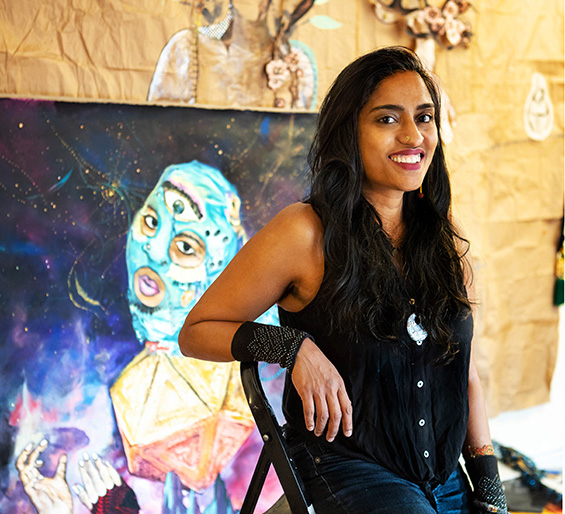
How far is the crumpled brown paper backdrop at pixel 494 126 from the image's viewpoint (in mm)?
2049

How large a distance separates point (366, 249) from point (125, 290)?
0.91 meters

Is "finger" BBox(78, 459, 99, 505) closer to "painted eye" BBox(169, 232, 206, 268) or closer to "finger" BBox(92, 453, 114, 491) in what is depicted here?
"finger" BBox(92, 453, 114, 491)

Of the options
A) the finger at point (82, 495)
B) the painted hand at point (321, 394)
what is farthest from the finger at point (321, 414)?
the finger at point (82, 495)

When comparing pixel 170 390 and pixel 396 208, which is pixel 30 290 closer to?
pixel 170 390

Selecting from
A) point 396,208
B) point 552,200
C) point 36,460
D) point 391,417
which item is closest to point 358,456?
point 391,417

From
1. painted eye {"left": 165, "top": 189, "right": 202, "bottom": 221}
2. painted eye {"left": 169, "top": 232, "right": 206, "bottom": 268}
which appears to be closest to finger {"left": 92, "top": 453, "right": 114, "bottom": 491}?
painted eye {"left": 169, "top": 232, "right": 206, "bottom": 268}

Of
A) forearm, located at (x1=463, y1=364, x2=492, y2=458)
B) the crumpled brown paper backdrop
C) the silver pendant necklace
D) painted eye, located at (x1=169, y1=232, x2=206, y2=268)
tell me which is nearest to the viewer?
the silver pendant necklace

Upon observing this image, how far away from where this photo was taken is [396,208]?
5.38 feet

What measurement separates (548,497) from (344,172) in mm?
1893

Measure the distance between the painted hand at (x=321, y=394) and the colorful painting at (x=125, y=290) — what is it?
0.98 m

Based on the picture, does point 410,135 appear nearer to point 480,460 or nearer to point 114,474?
point 480,460

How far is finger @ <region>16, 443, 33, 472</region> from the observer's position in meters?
1.96

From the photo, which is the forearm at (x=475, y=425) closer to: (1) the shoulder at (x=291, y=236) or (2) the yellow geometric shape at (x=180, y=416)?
(1) the shoulder at (x=291, y=236)

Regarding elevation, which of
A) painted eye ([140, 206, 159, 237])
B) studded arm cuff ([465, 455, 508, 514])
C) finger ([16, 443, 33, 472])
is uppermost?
painted eye ([140, 206, 159, 237])
